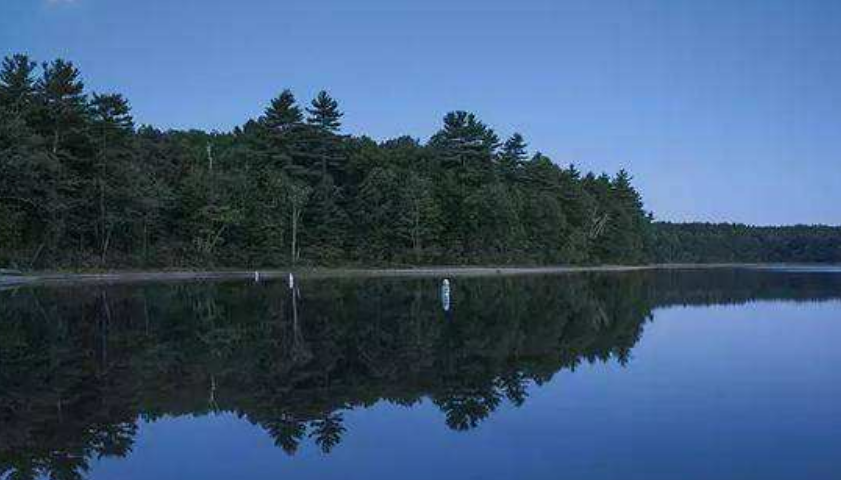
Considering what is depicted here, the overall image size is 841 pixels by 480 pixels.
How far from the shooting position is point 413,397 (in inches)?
465

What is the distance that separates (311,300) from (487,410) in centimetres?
2144

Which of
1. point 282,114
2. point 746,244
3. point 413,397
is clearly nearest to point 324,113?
point 282,114

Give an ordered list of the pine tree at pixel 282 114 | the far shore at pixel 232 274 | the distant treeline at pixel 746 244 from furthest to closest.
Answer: the distant treeline at pixel 746 244 < the pine tree at pixel 282 114 < the far shore at pixel 232 274

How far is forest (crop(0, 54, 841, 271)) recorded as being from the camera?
50.1 metres

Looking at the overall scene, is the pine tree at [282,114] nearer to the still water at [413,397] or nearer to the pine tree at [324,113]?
the pine tree at [324,113]

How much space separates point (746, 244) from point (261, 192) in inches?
5573

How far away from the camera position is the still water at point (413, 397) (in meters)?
8.21

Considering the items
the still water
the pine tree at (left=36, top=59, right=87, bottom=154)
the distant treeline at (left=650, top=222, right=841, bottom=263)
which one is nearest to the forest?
the pine tree at (left=36, top=59, right=87, bottom=154)

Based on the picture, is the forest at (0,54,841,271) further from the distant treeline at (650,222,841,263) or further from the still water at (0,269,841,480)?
the distant treeline at (650,222,841,263)

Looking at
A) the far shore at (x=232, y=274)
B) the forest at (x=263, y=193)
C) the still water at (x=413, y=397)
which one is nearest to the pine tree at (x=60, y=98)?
the forest at (x=263, y=193)

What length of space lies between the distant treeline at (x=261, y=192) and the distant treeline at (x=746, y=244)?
248 ft

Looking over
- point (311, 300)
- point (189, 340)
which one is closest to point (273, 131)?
point (311, 300)

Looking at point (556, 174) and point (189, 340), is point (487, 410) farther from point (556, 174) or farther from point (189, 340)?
point (556, 174)

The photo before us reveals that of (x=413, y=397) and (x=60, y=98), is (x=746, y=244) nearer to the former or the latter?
(x=60, y=98)
